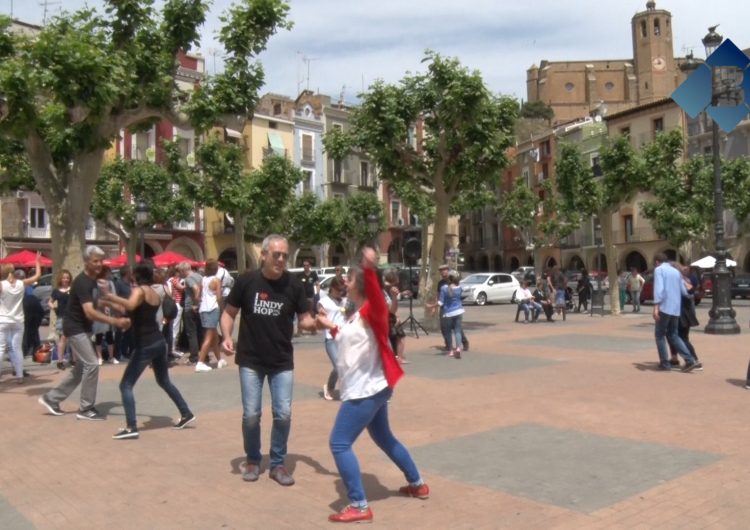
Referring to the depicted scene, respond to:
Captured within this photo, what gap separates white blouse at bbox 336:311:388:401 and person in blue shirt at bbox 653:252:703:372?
6.88 m

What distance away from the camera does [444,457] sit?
20.4 feet

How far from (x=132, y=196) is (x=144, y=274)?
106ft

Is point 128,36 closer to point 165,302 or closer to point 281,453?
point 165,302

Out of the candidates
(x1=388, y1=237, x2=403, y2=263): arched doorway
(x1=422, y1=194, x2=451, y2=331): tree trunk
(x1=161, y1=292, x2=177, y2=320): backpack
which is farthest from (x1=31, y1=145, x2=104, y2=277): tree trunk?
(x1=388, y1=237, x2=403, y2=263): arched doorway

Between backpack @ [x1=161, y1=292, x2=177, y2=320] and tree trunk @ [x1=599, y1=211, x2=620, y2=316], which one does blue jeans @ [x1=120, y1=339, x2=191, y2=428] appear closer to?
backpack @ [x1=161, y1=292, x2=177, y2=320]

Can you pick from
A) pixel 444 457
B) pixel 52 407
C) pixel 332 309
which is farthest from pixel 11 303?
pixel 444 457

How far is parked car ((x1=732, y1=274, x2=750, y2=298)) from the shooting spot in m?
32.6

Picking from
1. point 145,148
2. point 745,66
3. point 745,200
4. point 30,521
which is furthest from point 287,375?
point 145,148

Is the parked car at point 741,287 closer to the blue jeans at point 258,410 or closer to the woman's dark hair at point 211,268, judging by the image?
the woman's dark hair at point 211,268

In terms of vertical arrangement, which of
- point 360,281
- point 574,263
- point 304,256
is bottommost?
point 360,281

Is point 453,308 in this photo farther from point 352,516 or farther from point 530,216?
point 530,216

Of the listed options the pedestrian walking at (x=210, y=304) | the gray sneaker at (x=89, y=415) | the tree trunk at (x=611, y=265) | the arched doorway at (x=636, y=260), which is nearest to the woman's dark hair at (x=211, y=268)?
the pedestrian walking at (x=210, y=304)

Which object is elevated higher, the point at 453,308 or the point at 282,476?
the point at 453,308

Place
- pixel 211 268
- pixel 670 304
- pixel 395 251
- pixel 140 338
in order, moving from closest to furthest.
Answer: pixel 140 338
pixel 670 304
pixel 211 268
pixel 395 251
